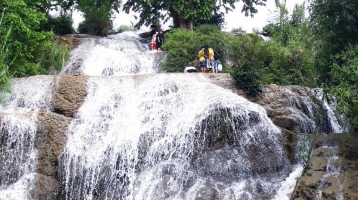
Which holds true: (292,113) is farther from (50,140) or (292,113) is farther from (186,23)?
(186,23)

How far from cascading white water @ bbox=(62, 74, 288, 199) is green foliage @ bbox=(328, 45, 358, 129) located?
7.15 ft

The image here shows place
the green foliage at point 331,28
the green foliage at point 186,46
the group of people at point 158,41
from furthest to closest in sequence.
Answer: the group of people at point 158,41 < the green foliage at point 186,46 < the green foliage at point 331,28

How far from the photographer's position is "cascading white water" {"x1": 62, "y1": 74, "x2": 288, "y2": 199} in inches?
393

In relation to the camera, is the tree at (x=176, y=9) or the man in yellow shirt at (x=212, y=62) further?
the tree at (x=176, y=9)

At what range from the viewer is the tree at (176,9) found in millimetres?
21016

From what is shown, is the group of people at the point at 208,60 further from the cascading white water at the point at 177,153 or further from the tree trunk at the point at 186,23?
the tree trunk at the point at 186,23

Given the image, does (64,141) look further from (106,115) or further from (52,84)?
(52,84)

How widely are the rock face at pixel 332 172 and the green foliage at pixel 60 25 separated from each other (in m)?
15.9

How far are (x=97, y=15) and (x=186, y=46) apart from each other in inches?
326

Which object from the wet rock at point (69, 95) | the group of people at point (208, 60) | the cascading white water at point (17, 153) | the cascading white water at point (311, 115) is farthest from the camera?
the group of people at point (208, 60)

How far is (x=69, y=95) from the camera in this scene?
1259 cm

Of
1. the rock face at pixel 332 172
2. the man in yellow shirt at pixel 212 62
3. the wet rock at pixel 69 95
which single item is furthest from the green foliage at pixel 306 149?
the man in yellow shirt at pixel 212 62

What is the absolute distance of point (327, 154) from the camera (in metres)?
9.32

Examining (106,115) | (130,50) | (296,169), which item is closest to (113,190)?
(106,115)
